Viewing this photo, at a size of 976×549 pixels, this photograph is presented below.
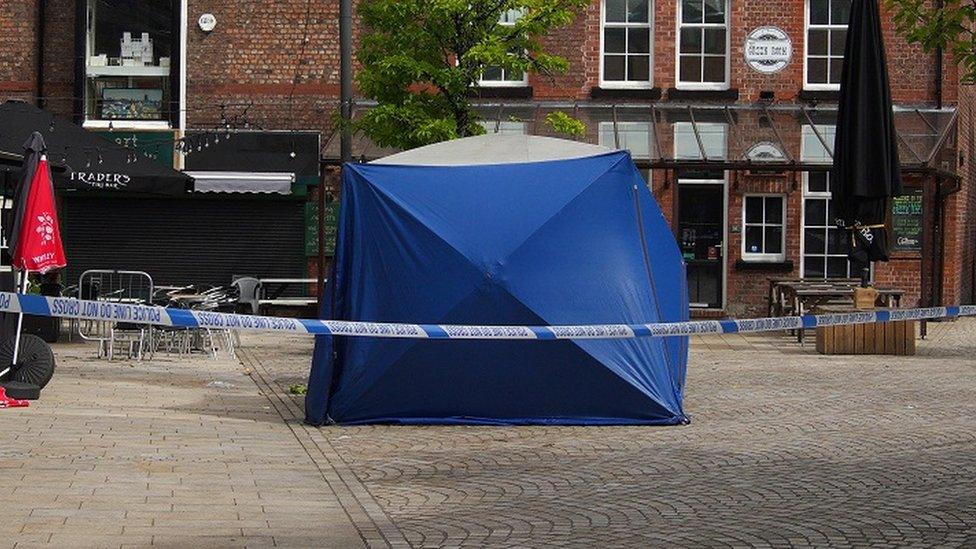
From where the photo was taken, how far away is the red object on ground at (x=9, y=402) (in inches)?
521

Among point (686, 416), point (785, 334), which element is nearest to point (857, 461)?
point (686, 416)

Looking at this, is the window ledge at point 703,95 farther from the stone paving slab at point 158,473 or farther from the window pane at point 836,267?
the stone paving slab at point 158,473

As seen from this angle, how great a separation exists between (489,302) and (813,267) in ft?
51.7

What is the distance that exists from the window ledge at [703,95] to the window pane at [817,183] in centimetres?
188

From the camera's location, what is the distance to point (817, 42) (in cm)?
2811

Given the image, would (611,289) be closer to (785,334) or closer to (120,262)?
(785,334)

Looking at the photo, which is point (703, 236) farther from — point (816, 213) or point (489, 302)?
point (489, 302)

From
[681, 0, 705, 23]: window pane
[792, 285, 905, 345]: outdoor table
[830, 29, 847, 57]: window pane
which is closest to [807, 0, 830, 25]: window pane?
[830, 29, 847, 57]: window pane

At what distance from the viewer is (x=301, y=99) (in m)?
27.8

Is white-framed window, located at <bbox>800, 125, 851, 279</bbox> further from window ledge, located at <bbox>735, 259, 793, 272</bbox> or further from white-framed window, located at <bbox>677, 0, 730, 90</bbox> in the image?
white-framed window, located at <bbox>677, 0, 730, 90</bbox>

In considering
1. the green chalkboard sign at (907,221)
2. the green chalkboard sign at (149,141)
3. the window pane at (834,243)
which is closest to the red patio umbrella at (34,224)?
the green chalkboard sign at (149,141)

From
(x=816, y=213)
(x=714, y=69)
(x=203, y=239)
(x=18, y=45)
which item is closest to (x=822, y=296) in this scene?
(x=816, y=213)

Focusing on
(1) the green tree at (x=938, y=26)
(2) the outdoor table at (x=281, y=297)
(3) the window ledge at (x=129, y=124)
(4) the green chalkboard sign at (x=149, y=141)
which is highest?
(1) the green tree at (x=938, y=26)

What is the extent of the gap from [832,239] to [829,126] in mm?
1999
